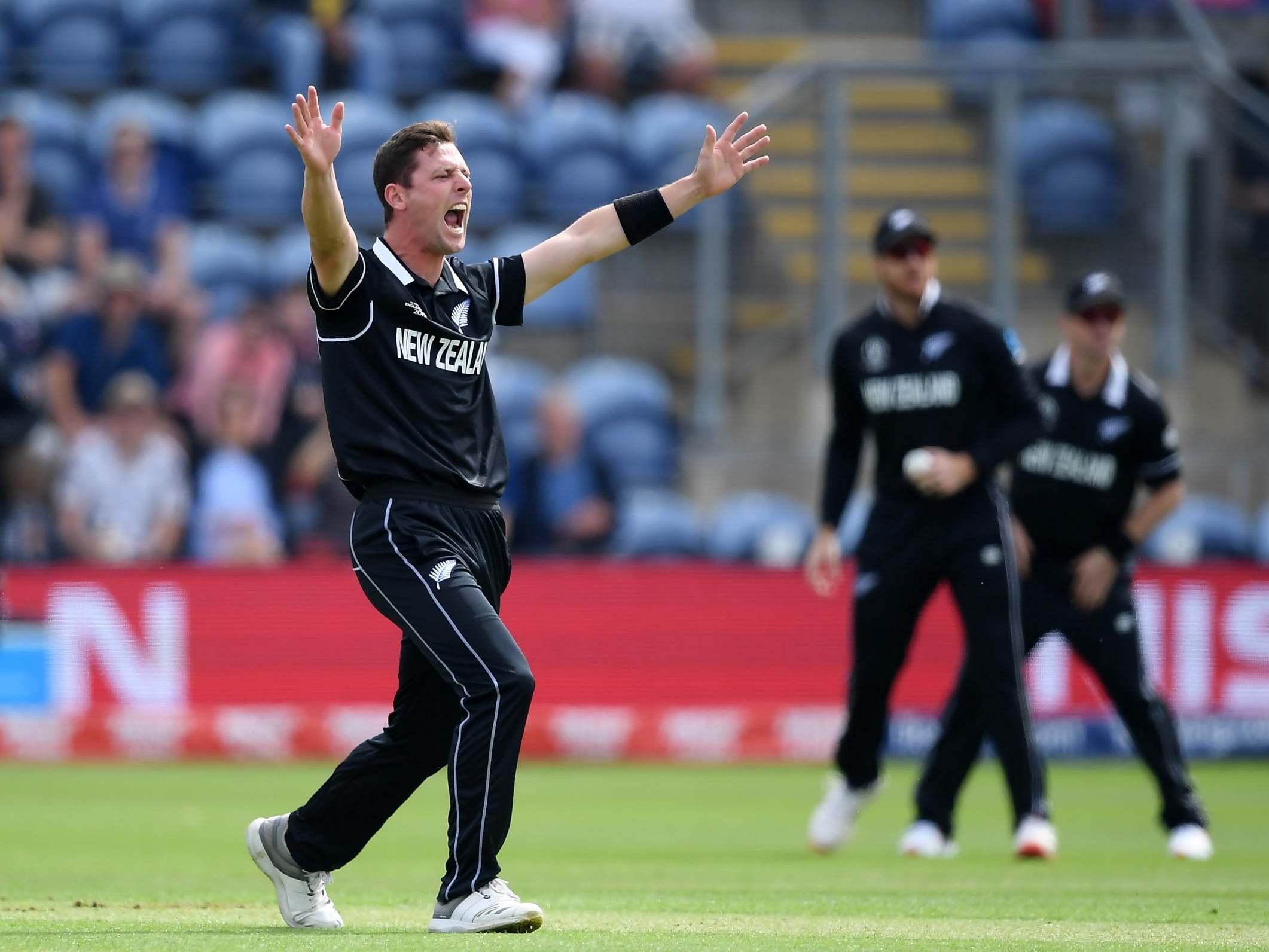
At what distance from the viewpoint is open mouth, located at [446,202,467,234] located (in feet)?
19.6

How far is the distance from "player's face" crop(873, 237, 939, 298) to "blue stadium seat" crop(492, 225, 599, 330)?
8076mm

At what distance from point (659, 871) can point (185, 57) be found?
13.2 meters

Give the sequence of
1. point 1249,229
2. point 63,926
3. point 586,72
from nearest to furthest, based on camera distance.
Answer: point 63,926
point 1249,229
point 586,72

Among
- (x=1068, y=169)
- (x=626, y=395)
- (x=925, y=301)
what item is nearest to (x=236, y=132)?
(x=626, y=395)

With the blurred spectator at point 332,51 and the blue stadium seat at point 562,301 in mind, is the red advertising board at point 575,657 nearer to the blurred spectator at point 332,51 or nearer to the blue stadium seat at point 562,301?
the blue stadium seat at point 562,301

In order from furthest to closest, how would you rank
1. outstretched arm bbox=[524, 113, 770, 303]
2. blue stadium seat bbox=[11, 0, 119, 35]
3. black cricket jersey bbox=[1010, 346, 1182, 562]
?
blue stadium seat bbox=[11, 0, 119, 35], black cricket jersey bbox=[1010, 346, 1182, 562], outstretched arm bbox=[524, 113, 770, 303]

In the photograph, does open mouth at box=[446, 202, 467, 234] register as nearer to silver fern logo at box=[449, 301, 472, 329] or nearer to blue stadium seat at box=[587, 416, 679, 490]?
silver fern logo at box=[449, 301, 472, 329]

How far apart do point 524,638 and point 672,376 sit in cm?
286

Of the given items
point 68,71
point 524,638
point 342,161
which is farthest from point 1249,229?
point 68,71

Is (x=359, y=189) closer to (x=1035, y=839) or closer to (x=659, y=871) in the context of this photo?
(x=659, y=871)

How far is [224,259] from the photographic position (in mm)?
17562

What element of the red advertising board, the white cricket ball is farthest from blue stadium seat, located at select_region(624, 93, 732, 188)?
the white cricket ball

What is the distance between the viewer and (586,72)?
1895 cm

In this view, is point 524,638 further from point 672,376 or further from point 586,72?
point 586,72
